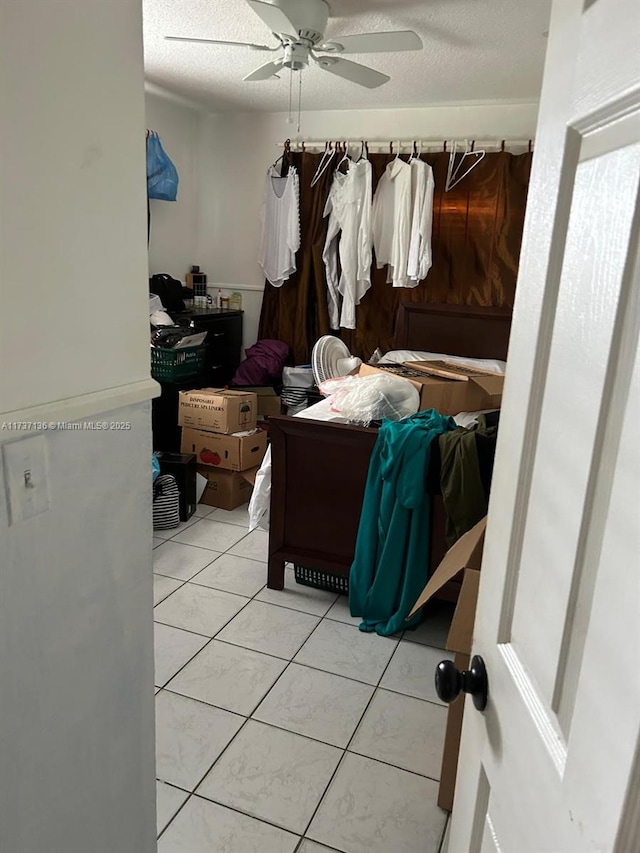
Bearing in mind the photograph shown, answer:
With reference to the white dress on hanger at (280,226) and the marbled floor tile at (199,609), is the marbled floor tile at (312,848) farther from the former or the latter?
the white dress on hanger at (280,226)

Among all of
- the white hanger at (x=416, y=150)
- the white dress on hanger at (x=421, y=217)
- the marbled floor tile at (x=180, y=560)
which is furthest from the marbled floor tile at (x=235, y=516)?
the white hanger at (x=416, y=150)

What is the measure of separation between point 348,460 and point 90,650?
1.64m

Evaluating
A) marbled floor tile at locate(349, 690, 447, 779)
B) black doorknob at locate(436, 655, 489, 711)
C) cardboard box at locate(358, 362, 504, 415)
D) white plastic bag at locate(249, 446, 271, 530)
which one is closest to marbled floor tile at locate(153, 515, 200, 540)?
white plastic bag at locate(249, 446, 271, 530)

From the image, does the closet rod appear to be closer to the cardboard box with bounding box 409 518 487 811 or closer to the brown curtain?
the brown curtain

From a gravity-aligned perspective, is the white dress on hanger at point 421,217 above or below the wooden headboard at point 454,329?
Result: above

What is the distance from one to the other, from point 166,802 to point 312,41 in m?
3.28

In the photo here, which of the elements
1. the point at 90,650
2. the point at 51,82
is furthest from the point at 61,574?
the point at 51,82

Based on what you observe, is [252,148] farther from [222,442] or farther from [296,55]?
[222,442]

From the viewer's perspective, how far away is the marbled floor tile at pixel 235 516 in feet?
Answer: 12.0

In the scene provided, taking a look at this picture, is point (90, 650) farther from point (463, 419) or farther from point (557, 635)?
point (463, 419)

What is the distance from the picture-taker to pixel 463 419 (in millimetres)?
3066

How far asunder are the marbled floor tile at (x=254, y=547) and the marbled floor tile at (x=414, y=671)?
976 mm

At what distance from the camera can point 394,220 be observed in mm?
4574

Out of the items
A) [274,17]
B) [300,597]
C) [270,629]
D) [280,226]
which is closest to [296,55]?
[274,17]
